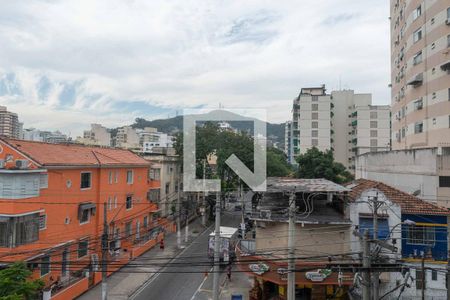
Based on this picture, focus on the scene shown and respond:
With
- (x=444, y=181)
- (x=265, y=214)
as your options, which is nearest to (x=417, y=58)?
(x=444, y=181)

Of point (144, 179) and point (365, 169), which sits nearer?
point (144, 179)

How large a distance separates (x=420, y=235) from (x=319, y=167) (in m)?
17.5

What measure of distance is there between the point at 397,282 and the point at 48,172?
16069mm

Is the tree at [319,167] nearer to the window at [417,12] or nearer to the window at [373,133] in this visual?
the window at [417,12]

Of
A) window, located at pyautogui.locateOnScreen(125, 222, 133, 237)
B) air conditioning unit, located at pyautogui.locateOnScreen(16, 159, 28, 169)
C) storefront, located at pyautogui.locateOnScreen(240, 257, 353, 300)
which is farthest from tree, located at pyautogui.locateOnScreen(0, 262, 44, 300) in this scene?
window, located at pyautogui.locateOnScreen(125, 222, 133, 237)

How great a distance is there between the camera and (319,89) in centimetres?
5681

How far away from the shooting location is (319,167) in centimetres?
3238

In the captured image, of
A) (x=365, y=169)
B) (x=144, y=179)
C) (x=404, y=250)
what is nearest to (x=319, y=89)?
(x=365, y=169)

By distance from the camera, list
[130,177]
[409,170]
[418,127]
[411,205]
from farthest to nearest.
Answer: [418,127], [130,177], [409,170], [411,205]

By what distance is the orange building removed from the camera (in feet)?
44.8

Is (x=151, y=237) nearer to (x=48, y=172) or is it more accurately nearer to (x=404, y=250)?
(x=48, y=172)

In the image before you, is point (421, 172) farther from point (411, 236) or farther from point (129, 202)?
point (129, 202)

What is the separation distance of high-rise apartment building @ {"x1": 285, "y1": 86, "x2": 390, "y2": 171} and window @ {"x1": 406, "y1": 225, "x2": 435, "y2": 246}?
38.2 metres

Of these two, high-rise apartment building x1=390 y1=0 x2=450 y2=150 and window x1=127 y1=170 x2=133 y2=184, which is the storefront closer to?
window x1=127 y1=170 x2=133 y2=184
